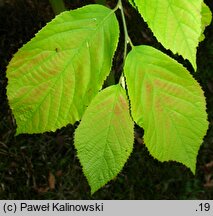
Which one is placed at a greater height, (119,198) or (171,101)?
(171,101)

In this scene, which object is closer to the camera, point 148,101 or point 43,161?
point 148,101

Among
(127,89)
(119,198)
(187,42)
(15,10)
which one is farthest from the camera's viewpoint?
(15,10)

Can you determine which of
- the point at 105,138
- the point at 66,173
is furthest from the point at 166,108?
the point at 66,173

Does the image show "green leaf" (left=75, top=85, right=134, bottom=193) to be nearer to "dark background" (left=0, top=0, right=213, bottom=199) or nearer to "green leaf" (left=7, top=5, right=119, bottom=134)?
"green leaf" (left=7, top=5, right=119, bottom=134)

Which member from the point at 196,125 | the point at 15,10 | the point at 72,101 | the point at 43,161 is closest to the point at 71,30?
the point at 72,101

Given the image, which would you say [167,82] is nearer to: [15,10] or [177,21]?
[177,21]

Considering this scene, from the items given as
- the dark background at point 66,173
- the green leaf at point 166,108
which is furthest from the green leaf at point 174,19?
the dark background at point 66,173

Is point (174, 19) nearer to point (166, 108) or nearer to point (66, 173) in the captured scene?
point (166, 108)
